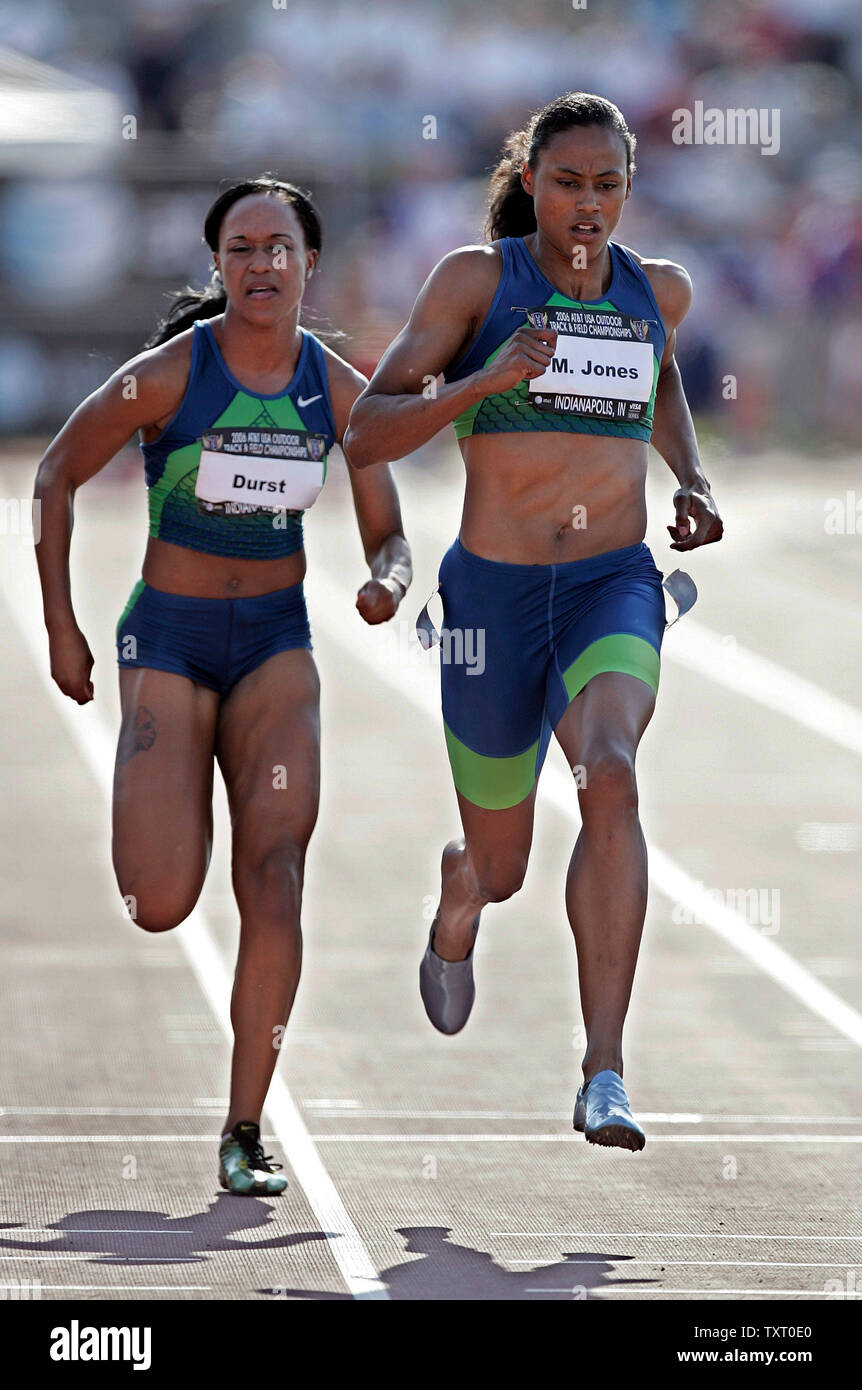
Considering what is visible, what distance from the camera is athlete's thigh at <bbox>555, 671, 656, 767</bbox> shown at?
17.3ft

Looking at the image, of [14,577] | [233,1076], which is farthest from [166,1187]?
[14,577]

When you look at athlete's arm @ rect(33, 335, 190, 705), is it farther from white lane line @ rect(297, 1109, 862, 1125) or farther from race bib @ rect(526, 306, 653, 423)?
white lane line @ rect(297, 1109, 862, 1125)

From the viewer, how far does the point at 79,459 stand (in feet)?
19.1

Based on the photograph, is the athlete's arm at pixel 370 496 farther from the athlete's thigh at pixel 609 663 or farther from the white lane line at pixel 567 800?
the white lane line at pixel 567 800

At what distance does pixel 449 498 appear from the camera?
65.3 ft

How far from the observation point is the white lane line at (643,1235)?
18.1ft

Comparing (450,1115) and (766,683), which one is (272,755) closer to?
(450,1115)

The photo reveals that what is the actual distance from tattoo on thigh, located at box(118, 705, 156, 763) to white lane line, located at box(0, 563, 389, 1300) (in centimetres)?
120

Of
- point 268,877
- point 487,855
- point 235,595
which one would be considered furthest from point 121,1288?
point 235,595

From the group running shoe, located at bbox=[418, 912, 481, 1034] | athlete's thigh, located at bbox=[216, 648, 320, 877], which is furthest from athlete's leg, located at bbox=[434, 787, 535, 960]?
athlete's thigh, located at bbox=[216, 648, 320, 877]

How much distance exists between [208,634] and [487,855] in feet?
2.97

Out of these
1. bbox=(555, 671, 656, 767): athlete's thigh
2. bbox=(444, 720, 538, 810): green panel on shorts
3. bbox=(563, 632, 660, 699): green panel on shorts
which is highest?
bbox=(563, 632, 660, 699): green panel on shorts

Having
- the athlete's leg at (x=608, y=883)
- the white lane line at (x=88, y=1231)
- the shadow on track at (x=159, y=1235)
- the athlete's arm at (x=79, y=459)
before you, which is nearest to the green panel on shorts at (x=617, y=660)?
the athlete's leg at (x=608, y=883)

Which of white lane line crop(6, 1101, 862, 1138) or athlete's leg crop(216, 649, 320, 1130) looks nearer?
athlete's leg crop(216, 649, 320, 1130)
